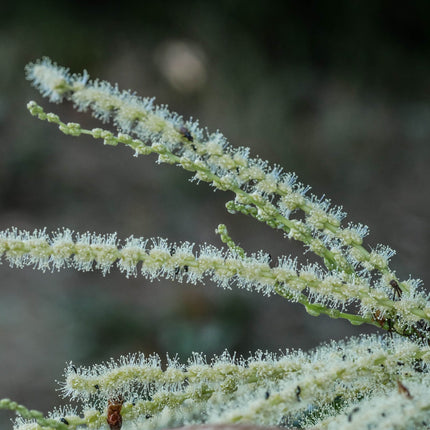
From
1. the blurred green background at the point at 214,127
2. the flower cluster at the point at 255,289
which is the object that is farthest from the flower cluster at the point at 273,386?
the blurred green background at the point at 214,127

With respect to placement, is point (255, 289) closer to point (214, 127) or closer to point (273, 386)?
point (273, 386)

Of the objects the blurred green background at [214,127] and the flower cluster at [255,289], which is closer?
the flower cluster at [255,289]

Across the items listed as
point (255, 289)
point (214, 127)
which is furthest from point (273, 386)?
point (214, 127)

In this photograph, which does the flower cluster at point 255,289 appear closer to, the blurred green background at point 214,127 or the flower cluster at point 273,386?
the flower cluster at point 273,386

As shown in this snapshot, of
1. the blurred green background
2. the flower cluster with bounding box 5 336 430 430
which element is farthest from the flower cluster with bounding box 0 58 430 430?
the blurred green background

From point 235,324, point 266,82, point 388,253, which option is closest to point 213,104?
point 266,82

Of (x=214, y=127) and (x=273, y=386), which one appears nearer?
(x=273, y=386)

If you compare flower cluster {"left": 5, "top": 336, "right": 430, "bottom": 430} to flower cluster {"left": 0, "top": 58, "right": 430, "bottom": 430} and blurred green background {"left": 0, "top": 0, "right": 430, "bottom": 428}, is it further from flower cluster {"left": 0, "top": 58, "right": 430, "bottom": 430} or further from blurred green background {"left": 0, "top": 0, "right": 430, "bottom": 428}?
blurred green background {"left": 0, "top": 0, "right": 430, "bottom": 428}
